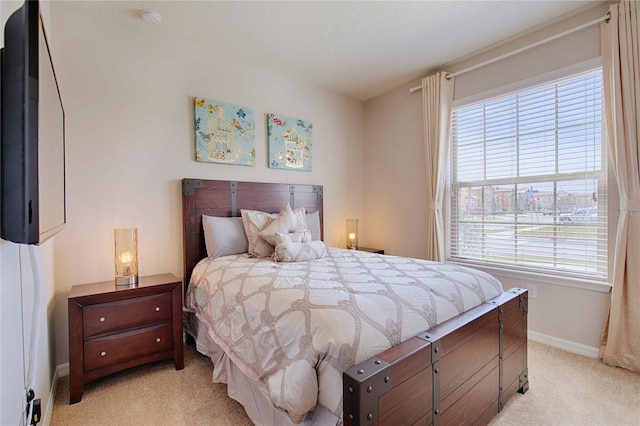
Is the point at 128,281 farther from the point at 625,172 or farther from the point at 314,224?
the point at 625,172

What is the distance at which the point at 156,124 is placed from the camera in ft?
8.57

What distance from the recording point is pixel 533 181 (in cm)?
274

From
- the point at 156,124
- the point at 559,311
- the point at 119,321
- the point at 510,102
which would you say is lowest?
the point at 559,311

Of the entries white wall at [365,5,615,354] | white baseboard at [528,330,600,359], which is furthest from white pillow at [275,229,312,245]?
white baseboard at [528,330,600,359]

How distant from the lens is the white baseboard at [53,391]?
5.40 feet

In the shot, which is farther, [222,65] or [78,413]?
[222,65]

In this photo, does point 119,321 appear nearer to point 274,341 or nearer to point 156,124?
point 274,341

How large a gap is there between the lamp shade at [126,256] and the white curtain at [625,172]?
11.5ft

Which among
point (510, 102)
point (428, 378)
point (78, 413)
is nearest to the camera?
point (428, 378)

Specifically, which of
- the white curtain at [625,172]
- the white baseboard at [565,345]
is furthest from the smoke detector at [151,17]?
the white baseboard at [565,345]

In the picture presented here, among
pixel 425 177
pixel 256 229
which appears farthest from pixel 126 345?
pixel 425 177

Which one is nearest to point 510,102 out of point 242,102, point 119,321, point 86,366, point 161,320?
point 242,102

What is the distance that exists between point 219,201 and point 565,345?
323 centimetres

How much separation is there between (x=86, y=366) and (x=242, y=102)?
2489mm
